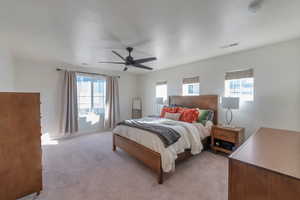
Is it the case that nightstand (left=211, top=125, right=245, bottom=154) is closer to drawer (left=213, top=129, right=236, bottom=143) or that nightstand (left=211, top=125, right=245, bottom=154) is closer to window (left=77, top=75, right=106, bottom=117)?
drawer (left=213, top=129, right=236, bottom=143)

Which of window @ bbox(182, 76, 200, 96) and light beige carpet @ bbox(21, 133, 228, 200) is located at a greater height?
window @ bbox(182, 76, 200, 96)

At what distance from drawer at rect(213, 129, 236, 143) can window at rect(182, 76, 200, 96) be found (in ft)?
4.71

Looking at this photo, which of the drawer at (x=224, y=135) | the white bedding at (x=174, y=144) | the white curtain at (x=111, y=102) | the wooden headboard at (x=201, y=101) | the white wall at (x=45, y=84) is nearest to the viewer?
the white bedding at (x=174, y=144)

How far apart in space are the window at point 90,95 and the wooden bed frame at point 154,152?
2.30 metres

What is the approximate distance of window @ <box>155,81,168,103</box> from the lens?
529cm

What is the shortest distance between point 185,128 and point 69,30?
2.78 meters

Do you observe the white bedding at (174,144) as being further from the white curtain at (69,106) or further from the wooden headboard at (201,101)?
the white curtain at (69,106)

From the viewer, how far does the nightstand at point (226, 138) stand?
2926 mm

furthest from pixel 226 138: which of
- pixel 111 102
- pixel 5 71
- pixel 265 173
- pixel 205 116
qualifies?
pixel 5 71

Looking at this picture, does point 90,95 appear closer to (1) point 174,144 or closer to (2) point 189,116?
(2) point 189,116

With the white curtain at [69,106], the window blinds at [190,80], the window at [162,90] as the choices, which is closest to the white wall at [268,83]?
the window blinds at [190,80]

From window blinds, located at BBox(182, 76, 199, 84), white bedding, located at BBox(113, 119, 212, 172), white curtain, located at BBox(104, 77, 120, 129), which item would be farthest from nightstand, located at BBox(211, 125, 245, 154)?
white curtain, located at BBox(104, 77, 120, 129)

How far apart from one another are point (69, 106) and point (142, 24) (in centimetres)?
379

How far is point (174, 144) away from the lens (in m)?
2.45
